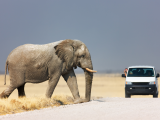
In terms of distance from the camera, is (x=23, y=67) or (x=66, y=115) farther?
(x=23, y=67)

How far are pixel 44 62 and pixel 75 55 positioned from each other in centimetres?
144

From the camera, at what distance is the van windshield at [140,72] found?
1652cm

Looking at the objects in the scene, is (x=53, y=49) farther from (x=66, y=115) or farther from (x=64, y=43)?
(x=66, y=115)

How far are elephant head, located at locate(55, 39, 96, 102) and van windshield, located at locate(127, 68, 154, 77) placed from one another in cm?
472

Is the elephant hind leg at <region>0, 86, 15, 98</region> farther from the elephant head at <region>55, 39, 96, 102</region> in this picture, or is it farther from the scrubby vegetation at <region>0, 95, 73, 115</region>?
the elephant head at <region>55, 39, 96, 102</region>

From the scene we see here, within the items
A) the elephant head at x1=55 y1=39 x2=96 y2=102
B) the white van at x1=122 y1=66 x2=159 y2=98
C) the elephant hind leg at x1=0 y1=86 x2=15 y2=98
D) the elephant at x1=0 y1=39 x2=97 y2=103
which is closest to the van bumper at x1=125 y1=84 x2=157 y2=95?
the white van at x1=122 y1=66 x2=159 y2=98

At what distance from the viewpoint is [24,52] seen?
1205cm

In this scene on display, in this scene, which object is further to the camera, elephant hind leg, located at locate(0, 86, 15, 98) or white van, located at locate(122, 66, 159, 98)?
white van, located at locate(122, 66, 159, 98)

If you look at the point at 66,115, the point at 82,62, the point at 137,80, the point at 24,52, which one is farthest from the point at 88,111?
the point at 137,80

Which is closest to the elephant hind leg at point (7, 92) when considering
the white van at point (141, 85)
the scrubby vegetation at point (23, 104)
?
the scrubby vegetation at point (23, 104)

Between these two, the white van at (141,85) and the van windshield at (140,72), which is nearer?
the white van at (141,85)

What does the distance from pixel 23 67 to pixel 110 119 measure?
208 inches

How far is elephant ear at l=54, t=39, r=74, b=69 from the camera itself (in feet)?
39.9

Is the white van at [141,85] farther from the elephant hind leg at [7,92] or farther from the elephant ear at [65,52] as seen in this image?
the elephant hind leg at [7,92]
